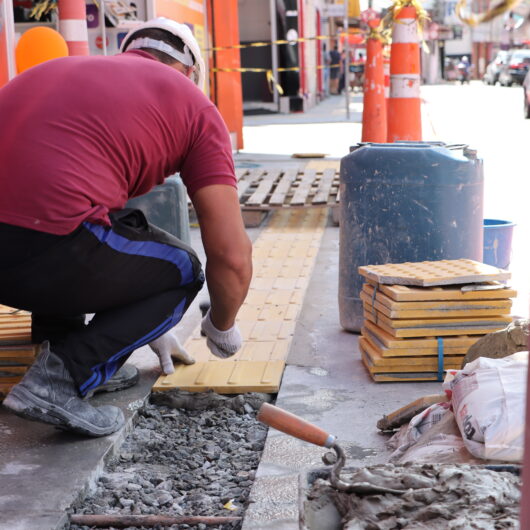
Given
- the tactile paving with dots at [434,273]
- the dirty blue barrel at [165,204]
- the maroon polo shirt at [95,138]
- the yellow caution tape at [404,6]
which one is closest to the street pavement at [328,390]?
the tactile paving with dots at [434,273]

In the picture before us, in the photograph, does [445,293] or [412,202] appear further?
[412,202]

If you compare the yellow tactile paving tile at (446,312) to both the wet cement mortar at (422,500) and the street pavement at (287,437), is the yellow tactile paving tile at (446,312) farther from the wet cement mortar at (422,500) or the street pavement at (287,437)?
the wet cement mortar at (422,500)

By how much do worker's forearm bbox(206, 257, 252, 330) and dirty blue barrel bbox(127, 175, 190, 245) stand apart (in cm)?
155

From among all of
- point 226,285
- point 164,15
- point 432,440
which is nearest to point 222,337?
point 226,285

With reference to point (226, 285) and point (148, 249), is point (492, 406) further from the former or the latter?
point (148, 249)

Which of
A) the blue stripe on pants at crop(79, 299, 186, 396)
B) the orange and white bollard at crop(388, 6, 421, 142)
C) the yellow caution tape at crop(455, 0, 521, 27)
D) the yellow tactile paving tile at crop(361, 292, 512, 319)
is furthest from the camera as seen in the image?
the orange and white bollard at crop(388, 6, 421, 142)

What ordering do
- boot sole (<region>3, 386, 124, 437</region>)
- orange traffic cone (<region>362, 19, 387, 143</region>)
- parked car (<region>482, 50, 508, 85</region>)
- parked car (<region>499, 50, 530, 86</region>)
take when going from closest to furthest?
1. boot sole (<region>3, 386, 124, 437</region>)
2. orange traffic cone (<region>362, 19, 387, 143</region>)
3. parked car (<region>499, 50, 530, 86</region>)
4. parked car (<region>482, 50, 508, 85</region>)

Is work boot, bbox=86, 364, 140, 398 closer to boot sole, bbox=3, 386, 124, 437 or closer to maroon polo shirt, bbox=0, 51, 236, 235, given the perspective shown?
boot sole, bbox=3, 386, 124, 437

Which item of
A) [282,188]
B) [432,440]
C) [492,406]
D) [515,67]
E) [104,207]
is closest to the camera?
[492,406]

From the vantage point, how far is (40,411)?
3096 mm

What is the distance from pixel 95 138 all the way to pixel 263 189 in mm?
5661

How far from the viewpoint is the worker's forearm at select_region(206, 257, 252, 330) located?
3.12 meters

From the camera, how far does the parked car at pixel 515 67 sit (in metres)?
45.9

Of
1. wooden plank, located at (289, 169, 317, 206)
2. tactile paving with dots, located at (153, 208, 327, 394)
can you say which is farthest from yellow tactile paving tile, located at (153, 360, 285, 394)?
wooden plank, located at (289, 169, 317, 206)
